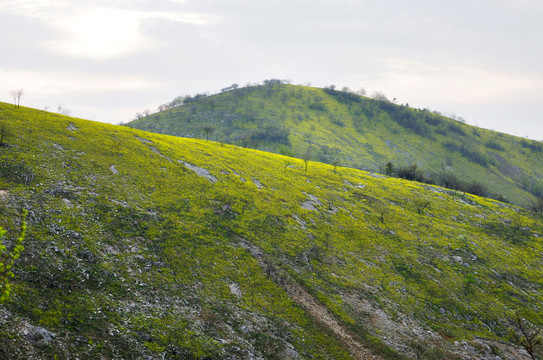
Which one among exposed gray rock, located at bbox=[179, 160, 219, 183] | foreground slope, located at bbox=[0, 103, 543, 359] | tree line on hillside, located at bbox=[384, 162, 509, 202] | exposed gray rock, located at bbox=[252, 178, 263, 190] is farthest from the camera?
tree line on hillside, located at bbox=[384, 162, 509, 202]

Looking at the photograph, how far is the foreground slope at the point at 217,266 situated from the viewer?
22.6 meters

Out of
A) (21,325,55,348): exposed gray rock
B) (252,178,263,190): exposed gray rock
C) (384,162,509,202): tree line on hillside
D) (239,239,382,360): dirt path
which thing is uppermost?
(384,162,509,202): tree line on hillside

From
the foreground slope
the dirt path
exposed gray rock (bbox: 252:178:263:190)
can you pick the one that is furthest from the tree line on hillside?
the dirt path

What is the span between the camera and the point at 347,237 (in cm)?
5075

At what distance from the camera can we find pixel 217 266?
33.8m

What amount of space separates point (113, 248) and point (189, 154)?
126ft

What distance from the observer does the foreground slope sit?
22578 mm

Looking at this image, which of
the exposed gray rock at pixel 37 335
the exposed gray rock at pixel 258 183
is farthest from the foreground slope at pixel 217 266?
the exposed gray rock at pixel 258 183

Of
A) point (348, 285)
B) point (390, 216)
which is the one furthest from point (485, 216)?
point (348, 285)

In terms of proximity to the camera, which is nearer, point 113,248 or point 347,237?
point 113,248

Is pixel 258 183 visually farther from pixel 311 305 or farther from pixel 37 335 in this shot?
pixel 37 335

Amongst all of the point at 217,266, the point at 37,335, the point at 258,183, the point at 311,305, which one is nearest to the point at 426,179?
the point at 258,183

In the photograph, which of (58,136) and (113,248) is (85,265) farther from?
(58,136)

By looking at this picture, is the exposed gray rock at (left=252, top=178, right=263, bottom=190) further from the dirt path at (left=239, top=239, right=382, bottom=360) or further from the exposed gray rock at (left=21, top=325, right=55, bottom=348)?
the exposed gray rock at (left=21, top=325, right=55, bottom=348)
